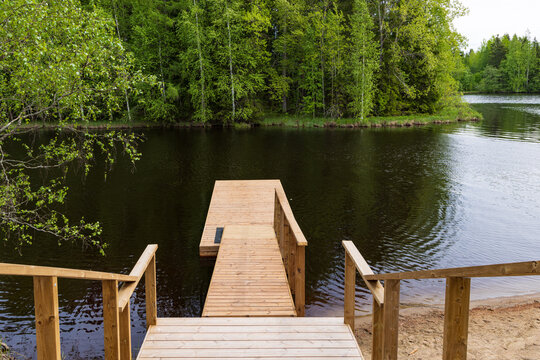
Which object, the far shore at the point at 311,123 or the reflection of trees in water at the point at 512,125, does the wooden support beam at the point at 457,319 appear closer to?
the reflection of trees in water at the point at 512,125

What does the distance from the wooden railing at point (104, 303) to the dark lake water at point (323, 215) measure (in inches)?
138

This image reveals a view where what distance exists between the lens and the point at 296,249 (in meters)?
5.56

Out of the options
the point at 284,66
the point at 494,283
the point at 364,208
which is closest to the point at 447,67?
the point at 284,66

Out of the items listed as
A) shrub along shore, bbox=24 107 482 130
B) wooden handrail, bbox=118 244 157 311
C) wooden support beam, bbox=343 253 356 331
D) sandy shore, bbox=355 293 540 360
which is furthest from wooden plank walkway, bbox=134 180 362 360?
shrub along shore, bbox=24 107 482 130

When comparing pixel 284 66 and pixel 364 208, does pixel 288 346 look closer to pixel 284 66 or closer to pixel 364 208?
pixel 364 208

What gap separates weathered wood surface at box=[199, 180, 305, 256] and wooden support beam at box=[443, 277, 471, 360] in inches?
237

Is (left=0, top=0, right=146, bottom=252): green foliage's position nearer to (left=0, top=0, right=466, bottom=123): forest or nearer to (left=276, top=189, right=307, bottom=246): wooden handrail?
(left=276, top=189, right=307, bottom=246): wooden handrail

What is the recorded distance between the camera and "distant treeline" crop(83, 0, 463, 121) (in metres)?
35.0

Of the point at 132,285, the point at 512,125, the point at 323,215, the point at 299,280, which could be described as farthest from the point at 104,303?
the point at 512,125

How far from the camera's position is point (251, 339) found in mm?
4203

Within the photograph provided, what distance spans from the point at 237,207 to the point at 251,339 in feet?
25.3

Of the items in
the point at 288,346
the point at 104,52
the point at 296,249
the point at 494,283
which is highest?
the point at 104,52

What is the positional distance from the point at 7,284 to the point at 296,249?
6.68 m

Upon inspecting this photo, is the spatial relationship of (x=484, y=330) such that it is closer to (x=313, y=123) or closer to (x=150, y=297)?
(x=150, y=297)
